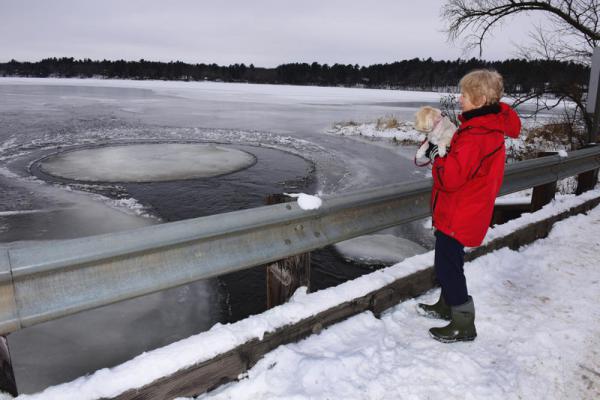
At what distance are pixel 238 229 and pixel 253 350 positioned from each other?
63 centimetres

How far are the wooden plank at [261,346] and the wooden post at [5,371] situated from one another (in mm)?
421

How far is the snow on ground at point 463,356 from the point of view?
212 centimetres

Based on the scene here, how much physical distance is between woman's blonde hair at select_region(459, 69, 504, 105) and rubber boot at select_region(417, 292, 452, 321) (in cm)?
137

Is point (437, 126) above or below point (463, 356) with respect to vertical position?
above

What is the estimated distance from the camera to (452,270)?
276 centimetres

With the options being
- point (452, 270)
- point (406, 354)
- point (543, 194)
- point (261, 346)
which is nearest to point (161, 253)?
point (261, 346)

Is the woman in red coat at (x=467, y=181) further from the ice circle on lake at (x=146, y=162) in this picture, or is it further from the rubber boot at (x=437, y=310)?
the ice circle on lake at (x=146, y=162)

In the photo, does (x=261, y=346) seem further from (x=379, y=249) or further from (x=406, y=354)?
(x=379, y=249)

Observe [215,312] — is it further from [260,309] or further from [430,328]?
[430,328]

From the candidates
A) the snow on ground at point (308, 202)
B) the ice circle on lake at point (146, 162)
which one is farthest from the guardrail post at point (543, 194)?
the ice circle on lake at point (146, 162)

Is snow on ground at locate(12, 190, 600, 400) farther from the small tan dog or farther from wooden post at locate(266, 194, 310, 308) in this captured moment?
the small tan dog

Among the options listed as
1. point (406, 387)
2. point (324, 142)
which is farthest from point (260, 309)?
point (324, 142)

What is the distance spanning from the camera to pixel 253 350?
2.19 metres

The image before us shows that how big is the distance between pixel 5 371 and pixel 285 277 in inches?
58.0
